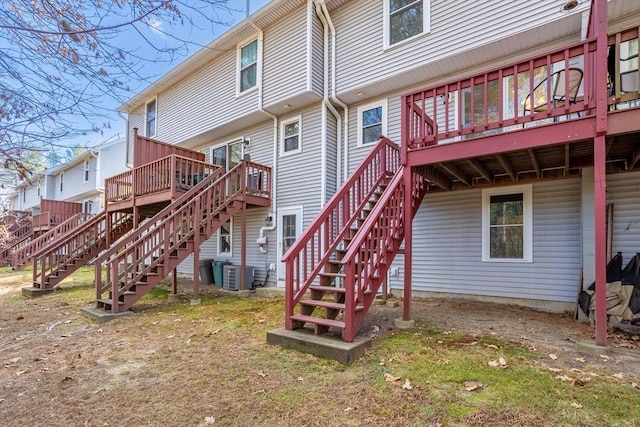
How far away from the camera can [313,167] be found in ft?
31.9

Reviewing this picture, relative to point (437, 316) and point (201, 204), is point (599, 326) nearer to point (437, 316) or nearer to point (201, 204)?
point (437, 316)

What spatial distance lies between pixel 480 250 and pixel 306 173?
16.3 ft

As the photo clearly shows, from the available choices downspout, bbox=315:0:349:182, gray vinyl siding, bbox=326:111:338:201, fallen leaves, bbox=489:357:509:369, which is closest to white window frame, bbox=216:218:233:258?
gray vinyl siding, bbox=326:111:338:201

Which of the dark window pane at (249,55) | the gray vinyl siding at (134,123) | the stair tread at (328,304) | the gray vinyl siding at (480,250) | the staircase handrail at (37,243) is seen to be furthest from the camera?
the staircase handrail at (37,243)

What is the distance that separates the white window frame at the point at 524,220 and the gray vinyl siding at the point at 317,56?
499 cm

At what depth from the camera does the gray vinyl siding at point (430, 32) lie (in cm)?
653

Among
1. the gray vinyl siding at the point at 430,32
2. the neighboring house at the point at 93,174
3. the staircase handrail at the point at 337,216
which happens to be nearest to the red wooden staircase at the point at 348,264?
the staircase handrail at the point at 337,216

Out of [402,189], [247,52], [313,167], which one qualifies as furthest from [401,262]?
[247,52]

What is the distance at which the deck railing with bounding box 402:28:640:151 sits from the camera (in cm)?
420

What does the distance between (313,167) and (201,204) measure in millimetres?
3164

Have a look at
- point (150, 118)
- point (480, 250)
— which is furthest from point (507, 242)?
point (150, 118)

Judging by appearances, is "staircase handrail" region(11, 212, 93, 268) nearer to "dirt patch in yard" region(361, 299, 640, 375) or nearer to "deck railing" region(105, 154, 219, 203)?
"deck railing" region(105, 154, 219, 203)

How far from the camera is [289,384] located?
3.46 metres

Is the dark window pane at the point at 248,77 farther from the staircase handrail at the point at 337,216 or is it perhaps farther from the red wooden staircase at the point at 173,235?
the staircase handrail at the point at 337,216
